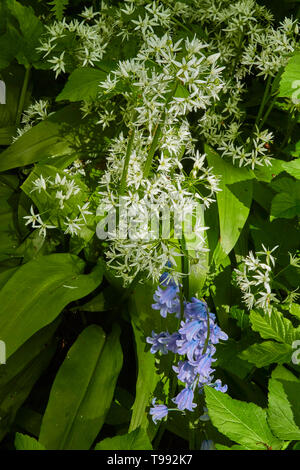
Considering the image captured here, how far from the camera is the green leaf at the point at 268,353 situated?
1784mm

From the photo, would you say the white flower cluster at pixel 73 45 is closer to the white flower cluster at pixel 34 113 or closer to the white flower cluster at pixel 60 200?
the white flower cluster at pixel 34 113

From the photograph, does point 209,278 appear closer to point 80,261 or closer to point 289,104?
point 80,261

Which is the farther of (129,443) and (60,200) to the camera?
(60,200)

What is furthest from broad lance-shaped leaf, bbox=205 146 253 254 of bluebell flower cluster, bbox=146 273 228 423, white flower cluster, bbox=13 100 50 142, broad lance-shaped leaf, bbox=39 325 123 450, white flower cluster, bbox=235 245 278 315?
white flower cluster, bbox=13 100 50 142

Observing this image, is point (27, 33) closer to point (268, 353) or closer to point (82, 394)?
point (82, 394)

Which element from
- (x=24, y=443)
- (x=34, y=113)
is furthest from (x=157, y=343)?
(x=34, y=113)

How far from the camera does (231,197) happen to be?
7.82 feet

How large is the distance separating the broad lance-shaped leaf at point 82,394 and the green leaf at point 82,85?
43.8 inches

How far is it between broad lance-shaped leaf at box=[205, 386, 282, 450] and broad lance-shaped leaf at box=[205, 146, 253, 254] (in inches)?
35.9

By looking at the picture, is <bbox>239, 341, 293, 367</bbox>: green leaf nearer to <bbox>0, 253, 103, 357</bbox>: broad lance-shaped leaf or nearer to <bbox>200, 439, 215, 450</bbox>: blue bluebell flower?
<bbox>200, 439, 215, 450</bbox>: blue bluebell flower

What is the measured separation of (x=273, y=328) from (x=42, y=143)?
1.66 meters

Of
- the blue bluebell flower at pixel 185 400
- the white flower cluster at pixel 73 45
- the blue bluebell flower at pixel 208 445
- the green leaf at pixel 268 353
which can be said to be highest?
the white flower cluster at pixel 73 45

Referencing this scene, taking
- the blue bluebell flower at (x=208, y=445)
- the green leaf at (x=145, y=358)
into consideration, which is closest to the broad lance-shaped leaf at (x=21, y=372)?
the green leaf at (x=145, y=358)
